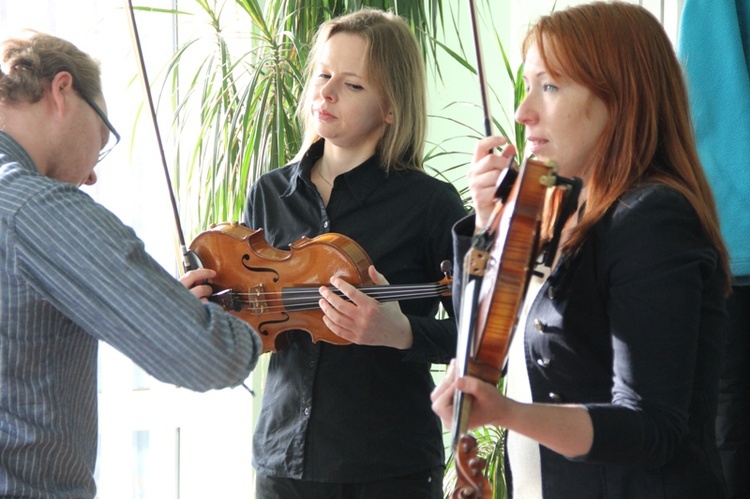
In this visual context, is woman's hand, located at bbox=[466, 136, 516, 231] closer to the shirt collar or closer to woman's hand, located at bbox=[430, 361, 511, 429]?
woman's hand, located at bbox=[430, 361, 511, 429]

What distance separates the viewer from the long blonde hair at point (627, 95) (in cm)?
119

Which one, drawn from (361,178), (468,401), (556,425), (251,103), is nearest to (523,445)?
(556,425)

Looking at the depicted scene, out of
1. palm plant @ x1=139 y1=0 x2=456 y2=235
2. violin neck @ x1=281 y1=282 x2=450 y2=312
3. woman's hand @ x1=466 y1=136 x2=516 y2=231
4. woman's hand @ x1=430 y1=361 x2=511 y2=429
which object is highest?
palm plant @ x1=139 y1=0 x2=456 y2=235

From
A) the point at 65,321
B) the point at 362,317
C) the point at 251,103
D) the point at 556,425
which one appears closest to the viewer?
the point at 556,425

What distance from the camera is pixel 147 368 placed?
114cm

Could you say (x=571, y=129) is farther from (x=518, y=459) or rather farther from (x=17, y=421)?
(x=17, y=421)

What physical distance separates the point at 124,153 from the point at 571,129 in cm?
202

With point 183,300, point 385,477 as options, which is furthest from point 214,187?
point 183,300

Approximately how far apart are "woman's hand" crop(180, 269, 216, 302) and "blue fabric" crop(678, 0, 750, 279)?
92 centimetres

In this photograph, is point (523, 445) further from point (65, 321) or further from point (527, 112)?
point (65, 321)

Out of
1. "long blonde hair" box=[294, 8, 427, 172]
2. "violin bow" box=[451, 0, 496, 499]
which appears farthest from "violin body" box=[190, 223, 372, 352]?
"violin bow" box=[451, 0, 496, 499]

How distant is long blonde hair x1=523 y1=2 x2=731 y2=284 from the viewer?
119 centimetres

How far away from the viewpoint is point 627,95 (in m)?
1.20

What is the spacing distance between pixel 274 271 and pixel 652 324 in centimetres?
83
